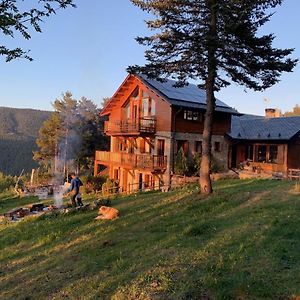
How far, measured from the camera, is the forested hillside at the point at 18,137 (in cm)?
7538

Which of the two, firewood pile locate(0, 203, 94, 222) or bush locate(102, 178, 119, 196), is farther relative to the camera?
bush locate(102, 178, 119, 196)

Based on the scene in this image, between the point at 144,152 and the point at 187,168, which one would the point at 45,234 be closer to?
the point at 187,168

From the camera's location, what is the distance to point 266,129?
29812 millimetres

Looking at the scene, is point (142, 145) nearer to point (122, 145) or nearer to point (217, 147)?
point (122, 145)

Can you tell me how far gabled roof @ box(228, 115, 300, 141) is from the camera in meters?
27.5

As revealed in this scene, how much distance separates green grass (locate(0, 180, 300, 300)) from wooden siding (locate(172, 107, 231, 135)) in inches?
487

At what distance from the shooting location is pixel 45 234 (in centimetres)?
1240

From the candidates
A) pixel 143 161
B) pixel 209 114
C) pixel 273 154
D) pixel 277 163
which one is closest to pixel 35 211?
pixel 143 161

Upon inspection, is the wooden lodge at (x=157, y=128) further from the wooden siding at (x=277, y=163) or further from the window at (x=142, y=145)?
the wooden siding at (x=277, y=163)

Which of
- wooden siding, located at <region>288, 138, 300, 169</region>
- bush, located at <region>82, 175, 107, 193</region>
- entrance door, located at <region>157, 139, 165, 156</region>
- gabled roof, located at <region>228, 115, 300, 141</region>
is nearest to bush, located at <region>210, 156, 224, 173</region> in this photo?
gabled roof, located at <region>228, 115, 300, 141</region>

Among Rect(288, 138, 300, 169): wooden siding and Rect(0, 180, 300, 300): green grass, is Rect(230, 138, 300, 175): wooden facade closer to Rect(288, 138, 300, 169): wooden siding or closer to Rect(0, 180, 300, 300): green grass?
Rect(288, 138, 300, 169): wooden siding

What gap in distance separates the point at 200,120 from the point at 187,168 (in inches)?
178

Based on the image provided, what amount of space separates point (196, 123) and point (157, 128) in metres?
2.94

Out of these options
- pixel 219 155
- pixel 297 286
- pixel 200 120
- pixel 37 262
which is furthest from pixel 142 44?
pixel 219 155
